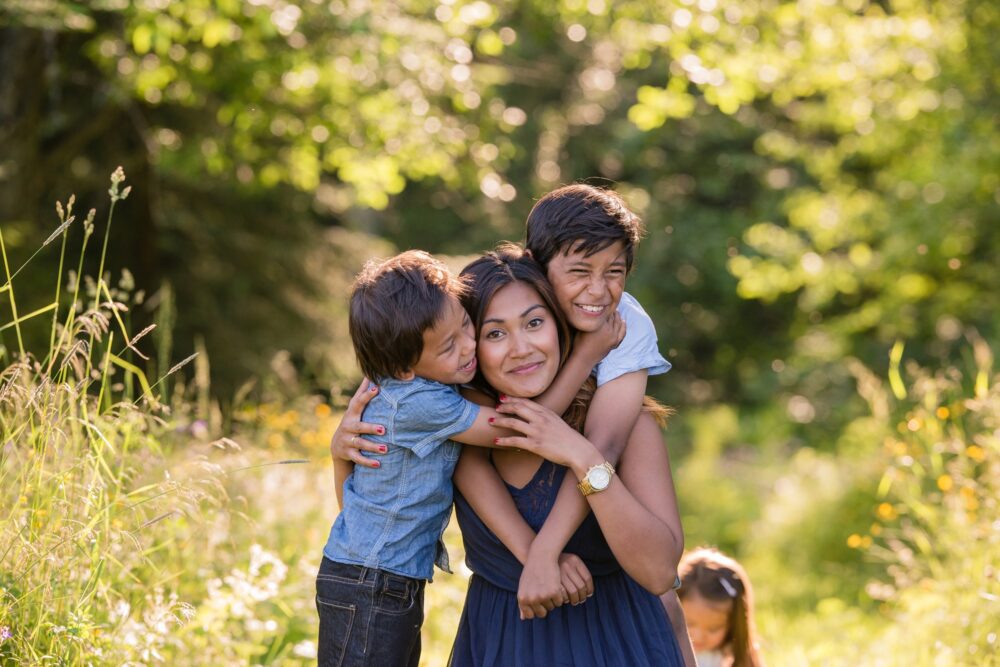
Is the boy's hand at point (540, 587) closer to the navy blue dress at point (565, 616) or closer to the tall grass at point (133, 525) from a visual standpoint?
the navy blue dress at point (565, 616)

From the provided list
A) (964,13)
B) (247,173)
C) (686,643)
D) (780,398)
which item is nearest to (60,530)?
(686,643)

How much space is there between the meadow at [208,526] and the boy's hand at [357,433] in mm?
141

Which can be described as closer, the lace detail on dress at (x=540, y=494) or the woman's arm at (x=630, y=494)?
the woman's arm at (x=630, y=494)

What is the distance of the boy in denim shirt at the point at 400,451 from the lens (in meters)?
2.40

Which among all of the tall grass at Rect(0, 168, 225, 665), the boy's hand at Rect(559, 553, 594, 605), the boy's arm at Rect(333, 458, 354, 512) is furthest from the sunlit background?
the boy's hand at Rect(559, 553, 594, 605)

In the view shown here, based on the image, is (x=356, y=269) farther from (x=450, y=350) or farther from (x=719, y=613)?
(x=450, y=350)

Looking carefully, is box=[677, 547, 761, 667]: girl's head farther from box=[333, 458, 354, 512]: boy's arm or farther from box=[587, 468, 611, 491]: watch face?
box=[587, 468, 611, 491]: watch face

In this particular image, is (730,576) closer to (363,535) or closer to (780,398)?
(363,535)

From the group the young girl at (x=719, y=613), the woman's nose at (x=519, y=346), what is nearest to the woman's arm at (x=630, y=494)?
the woman's nose at (x=519, y=346)

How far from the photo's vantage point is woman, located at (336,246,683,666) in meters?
2.34

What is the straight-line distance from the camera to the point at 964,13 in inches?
374

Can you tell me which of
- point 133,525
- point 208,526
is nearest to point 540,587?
point 133,525

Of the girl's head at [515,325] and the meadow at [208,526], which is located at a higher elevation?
the girl's head at [515,325]

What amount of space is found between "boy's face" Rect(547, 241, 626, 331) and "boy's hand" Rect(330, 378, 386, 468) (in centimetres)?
48
